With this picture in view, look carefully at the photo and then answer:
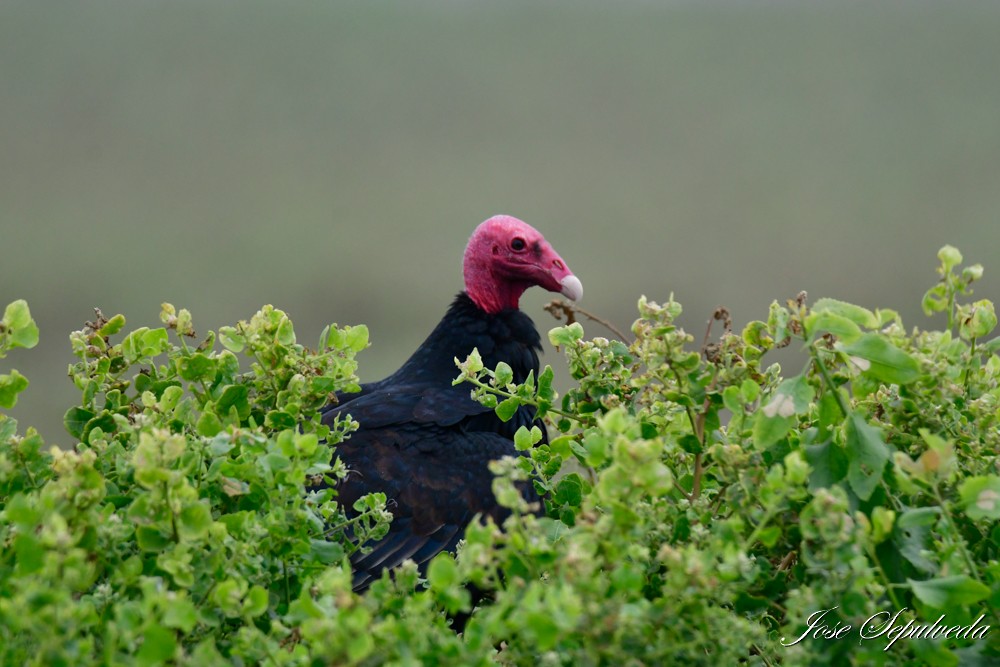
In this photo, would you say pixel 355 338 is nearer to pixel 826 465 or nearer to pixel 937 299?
pixel 826 465

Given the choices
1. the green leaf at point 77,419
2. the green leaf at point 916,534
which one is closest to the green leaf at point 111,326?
the green leaf at point 77,419

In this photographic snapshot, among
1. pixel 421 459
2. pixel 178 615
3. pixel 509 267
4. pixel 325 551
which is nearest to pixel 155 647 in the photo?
pixel 178 615

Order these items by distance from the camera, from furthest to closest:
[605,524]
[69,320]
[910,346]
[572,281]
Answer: [69,320], [572,281], [910,346], [605,524]

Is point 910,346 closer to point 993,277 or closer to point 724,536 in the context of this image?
point 724,536

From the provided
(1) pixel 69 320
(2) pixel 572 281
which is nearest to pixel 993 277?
(1) pixel 69 320

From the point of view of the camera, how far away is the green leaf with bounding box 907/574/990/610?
1649 millimetres

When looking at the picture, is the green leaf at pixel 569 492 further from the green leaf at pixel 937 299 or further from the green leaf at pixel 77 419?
the green leaf at pixel 77 419

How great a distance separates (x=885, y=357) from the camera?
1.91 meters

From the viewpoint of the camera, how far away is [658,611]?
1.62m

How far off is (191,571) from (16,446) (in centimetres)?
62

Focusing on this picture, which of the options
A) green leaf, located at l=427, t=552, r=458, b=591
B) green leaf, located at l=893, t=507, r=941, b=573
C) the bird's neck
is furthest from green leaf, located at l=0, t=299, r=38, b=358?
the bird's neck
